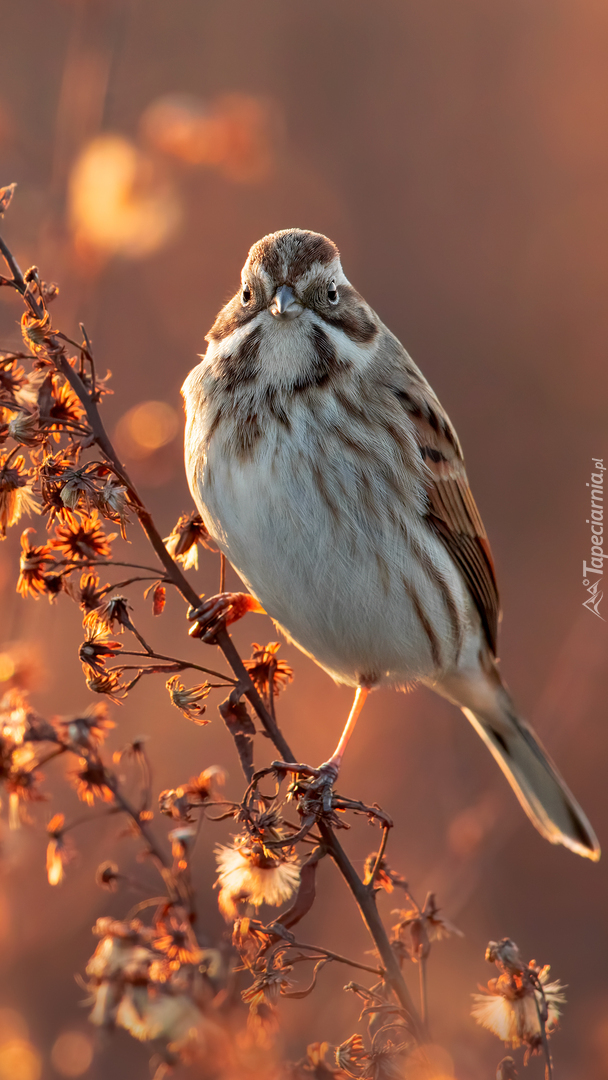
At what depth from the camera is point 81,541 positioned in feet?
7.87

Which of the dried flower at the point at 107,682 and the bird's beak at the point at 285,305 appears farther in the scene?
the bird's beak at the point at 285,305

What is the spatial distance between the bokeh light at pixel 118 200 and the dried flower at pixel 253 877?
2.08 m

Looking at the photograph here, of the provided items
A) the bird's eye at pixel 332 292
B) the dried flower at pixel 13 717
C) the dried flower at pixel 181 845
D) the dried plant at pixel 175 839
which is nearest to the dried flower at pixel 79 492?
the dried plant at pixel 175 839

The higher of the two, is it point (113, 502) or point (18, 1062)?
point (113, 502)

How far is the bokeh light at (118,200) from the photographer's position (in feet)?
10.9

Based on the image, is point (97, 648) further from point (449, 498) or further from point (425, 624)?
point (449, 498)

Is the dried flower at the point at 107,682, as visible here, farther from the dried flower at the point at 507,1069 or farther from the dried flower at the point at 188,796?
the dried flower at the point at 507,1069

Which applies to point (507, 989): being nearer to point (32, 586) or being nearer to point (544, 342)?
point (32, 586)

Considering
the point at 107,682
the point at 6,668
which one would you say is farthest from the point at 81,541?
the point at 6,668

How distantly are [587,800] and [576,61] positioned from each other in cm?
510

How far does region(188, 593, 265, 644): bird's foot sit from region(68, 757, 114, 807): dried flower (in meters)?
0.47

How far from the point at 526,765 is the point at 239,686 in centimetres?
218

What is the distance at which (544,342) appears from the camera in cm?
628

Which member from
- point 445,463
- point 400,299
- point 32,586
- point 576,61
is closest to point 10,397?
point 32,586
